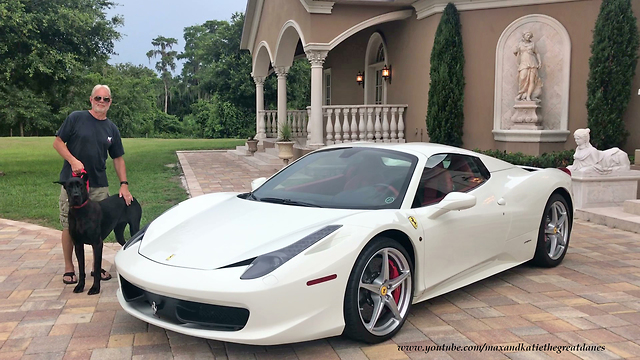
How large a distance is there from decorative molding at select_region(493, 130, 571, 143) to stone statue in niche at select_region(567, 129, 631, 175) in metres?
2.82

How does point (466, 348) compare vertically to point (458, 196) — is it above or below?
below

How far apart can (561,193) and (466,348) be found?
2.59 m

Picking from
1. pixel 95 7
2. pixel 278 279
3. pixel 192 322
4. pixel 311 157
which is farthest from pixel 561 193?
pixel 95 7

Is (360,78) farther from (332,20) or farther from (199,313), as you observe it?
(199,313)

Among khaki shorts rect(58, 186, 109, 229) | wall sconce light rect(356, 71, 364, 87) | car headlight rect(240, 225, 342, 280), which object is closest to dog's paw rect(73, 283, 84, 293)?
khaki shorts rect(58, 186, 109, 229)

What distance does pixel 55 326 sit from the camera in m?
3.77

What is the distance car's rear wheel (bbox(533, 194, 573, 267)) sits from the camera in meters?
5.04

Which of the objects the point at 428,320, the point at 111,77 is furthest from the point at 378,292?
the point at 111,77

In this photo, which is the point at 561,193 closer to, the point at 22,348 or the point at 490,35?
the point at 22,348

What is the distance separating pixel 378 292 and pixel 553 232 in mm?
2544

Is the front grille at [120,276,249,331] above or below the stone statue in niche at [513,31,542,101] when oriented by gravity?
below

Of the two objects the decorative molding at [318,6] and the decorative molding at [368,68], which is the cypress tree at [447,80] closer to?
the decorative molding at [318,6]

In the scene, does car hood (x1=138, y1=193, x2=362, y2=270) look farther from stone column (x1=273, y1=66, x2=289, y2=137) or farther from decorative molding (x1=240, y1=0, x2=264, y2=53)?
decorative molding (x1=240, y1=0, x2=264, y2=53)

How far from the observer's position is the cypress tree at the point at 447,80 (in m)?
11.8
